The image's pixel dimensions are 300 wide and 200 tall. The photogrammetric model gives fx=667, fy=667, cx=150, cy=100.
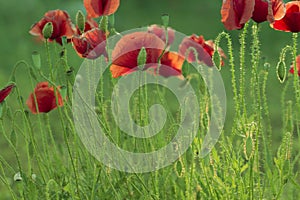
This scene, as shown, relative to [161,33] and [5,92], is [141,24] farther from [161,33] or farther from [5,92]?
[5,92]

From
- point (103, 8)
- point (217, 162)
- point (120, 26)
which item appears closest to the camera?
point (103, 8)

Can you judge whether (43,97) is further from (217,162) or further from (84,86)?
(217,162)

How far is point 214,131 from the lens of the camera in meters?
1.38

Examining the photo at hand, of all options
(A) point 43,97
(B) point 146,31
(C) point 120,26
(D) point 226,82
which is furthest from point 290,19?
(C) point 120,26

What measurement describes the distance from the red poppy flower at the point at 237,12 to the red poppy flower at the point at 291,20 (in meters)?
0.11

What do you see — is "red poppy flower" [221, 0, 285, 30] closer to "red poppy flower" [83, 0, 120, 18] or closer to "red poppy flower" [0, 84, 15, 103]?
"red poppy flower" [83, 0, 120, 18]

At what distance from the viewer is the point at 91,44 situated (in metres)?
1.05

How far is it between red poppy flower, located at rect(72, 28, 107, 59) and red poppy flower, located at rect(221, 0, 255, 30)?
20 centimetres

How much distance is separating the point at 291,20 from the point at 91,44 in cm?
33

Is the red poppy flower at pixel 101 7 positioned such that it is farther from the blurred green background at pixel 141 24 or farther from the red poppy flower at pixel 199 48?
the blurred green background at pixel 141 24

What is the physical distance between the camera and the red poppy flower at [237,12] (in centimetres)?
100

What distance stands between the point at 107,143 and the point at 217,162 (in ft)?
0.69

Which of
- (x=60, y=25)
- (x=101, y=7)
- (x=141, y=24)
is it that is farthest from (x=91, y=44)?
(x=141, y=24)

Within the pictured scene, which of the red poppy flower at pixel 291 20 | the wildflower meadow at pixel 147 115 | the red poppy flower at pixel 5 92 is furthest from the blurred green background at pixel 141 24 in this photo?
the red poppy flower at pixel 5 92
